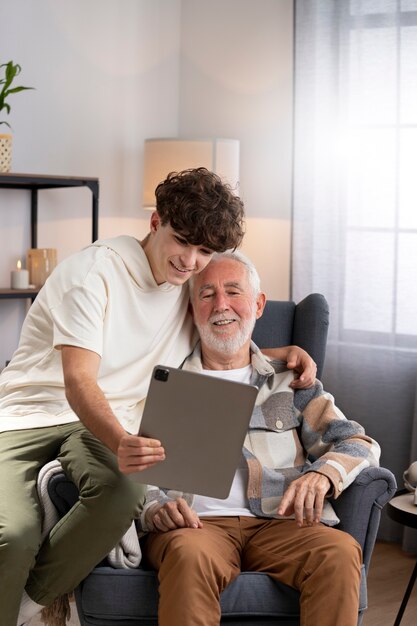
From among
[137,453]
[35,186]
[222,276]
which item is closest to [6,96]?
[35,186]

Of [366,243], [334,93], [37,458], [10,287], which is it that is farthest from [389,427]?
[37,458]

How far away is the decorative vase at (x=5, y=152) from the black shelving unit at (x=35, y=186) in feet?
0.21

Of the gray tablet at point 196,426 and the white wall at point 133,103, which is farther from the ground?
the white wall at point 133,103

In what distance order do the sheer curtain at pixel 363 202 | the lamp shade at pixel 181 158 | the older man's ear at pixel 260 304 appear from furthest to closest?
the lamp shade at pixel 181 158, the sheer curtain at pixel 363 202, the older man's ear at pixel 260 304

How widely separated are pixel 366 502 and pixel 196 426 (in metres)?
0.56

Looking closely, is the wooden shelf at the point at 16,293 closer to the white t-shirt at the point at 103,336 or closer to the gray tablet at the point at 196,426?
the white t-shirt at the point at 103,336

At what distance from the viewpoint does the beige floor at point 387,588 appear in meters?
3.16

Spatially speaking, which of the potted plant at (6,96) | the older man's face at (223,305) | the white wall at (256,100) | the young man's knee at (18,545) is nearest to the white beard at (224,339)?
the older man's face at (223,305)

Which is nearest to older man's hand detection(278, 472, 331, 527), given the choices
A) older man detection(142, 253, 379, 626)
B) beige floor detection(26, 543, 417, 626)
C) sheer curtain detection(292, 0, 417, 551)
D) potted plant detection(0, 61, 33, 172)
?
older man detection(142, 253, 379, 626)

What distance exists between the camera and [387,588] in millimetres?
3439

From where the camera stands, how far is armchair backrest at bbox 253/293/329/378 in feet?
9.37

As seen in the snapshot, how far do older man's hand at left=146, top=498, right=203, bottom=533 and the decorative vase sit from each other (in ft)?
5.68

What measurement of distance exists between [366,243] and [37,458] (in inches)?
80.9

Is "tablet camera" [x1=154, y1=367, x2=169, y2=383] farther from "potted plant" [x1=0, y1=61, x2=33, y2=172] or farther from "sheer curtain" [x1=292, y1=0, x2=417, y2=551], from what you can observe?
"sheer curtain" [x1=292, y1=0, x2=417, y2=551]
